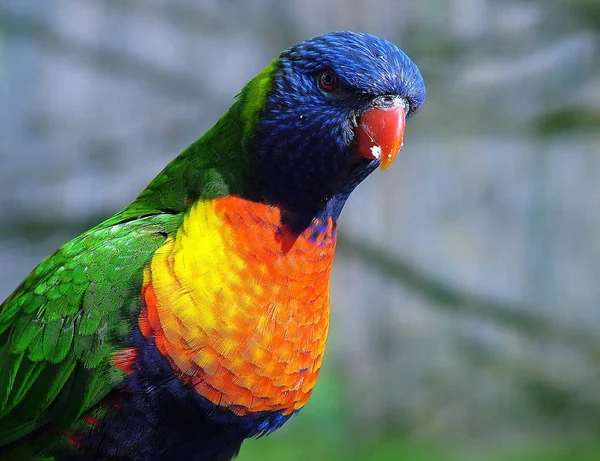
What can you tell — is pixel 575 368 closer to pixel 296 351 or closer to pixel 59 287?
pixel 296 351

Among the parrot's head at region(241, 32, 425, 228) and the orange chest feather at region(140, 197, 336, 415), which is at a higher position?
the parrot's head at region(241, 32, 425, 228)

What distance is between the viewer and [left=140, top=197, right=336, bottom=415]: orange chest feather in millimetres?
1233

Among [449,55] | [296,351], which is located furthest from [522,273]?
[296,351]

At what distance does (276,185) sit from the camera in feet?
4.35

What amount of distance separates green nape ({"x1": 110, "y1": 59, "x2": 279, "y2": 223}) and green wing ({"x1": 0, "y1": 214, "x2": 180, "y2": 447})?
0.05 m

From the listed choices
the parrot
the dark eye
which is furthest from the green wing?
the dark eye

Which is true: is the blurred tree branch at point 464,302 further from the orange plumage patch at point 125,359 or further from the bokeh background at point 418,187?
the orange plumage patch at point 125,359

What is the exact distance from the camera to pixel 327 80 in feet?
4.17

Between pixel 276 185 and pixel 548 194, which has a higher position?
pixel 276 185

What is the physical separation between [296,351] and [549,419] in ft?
7.43

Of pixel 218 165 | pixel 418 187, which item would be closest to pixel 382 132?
pixel 218 165

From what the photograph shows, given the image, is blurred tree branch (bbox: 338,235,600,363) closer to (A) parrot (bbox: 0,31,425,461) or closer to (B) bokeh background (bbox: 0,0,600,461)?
(B) bokeh background (bbox: 0,0,600,461)

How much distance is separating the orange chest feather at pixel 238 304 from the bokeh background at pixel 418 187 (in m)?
1.74

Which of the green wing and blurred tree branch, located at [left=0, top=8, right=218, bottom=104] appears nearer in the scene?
the green wing
